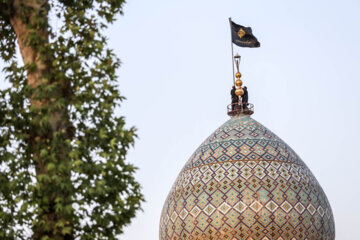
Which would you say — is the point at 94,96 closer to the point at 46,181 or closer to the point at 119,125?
the point at 119,125

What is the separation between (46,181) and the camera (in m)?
5.77

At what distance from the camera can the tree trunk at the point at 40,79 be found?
579 centimetres

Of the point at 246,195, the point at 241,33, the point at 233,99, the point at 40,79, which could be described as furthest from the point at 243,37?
the point at 40,79

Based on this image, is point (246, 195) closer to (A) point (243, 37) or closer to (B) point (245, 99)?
(B) point (245, 99)

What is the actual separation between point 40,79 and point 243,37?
12.1 metres

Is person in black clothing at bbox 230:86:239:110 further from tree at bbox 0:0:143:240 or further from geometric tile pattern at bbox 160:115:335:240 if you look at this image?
tree at bbox 0:0:143:240

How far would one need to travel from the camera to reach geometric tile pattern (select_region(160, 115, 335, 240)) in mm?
13969

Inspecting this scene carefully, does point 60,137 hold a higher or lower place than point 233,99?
lower

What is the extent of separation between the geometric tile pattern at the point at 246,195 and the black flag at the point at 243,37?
2902 mm

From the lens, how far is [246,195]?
14.0m

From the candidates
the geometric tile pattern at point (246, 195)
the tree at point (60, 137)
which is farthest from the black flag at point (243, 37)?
the tree at point (60, 137)

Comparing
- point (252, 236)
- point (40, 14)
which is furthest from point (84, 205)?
point (252, 236)

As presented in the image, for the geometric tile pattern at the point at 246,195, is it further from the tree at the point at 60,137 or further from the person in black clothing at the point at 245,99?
the tree at the point at 60,137

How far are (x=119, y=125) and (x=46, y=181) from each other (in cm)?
85
